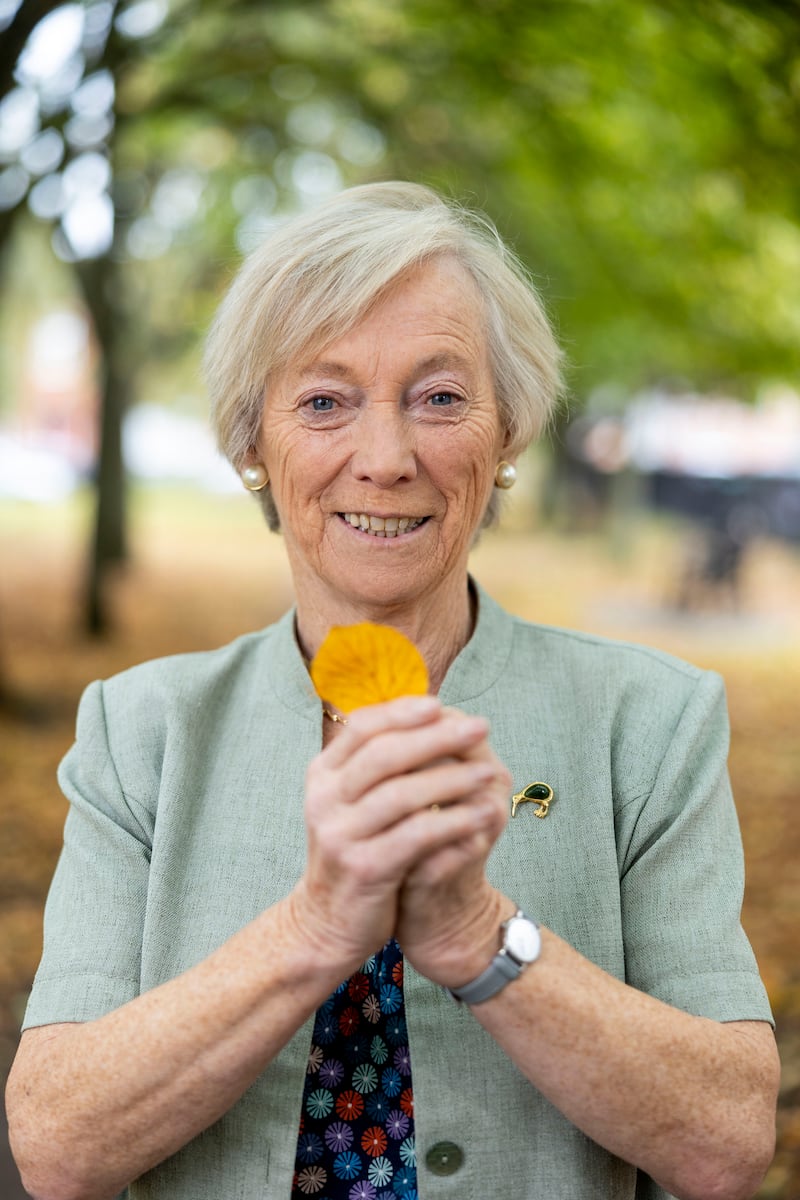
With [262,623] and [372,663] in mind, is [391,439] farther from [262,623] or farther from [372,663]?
[262,623]

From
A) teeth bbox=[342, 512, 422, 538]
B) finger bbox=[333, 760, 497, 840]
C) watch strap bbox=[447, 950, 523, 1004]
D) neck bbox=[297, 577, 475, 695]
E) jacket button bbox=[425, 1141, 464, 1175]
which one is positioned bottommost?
jacket button bbox=[425, 1141, 464, 1175]

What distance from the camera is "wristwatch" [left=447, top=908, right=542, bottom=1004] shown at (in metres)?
1.18

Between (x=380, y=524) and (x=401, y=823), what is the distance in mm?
531

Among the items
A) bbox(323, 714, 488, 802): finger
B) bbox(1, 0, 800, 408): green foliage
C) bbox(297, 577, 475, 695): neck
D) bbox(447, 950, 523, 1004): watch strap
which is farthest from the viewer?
bbox(1, 0, 800, 408): green foliage

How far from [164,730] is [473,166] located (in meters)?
7.14

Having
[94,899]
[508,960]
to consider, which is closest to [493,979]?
[508,960]

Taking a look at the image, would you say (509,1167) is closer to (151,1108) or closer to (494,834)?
(151,1108)

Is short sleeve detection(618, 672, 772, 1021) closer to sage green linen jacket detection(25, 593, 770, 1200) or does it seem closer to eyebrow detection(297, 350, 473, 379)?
sage green linen jacket detection(25, 593, 770, 1200)

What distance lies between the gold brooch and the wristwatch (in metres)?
0.34

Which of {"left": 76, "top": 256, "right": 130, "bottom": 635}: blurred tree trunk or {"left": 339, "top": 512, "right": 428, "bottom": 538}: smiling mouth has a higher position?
{"left": 76, "top": 256, "right": 130, "bottom": 635}: blurred tree trunk

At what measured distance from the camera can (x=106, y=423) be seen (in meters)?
10.7

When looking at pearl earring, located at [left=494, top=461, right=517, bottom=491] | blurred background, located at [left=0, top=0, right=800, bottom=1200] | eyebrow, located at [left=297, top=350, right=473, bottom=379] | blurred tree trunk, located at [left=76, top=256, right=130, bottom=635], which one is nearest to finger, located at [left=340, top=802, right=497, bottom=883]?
eyebrow, located at [left=297, top=350, right=473, bottom=379]

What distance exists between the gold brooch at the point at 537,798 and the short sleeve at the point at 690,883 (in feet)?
0.34

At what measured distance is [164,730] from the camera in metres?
1.62
